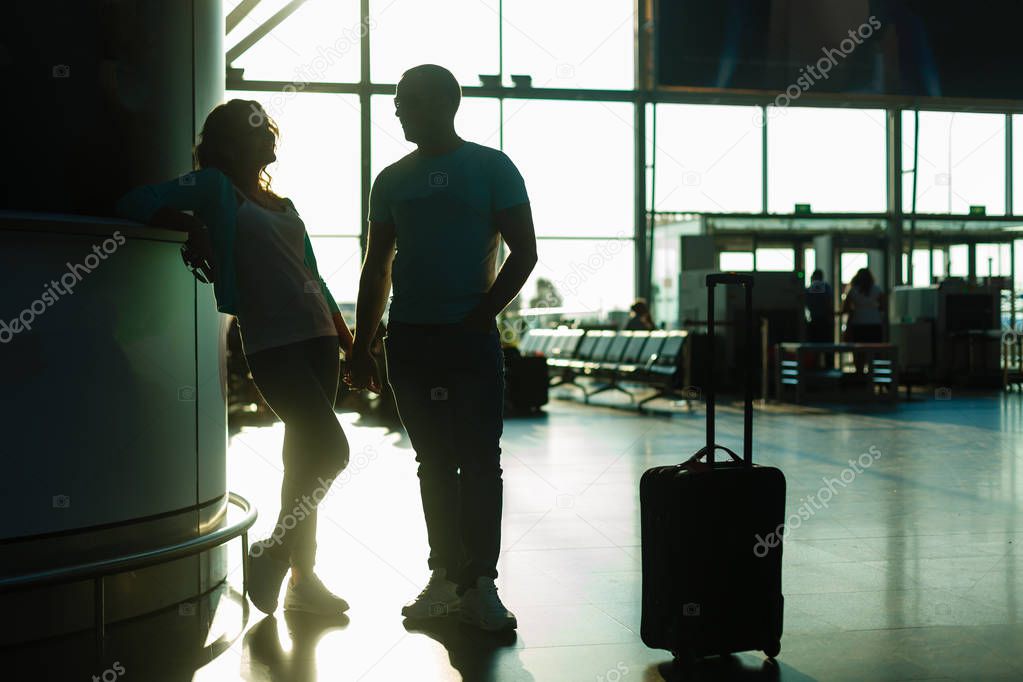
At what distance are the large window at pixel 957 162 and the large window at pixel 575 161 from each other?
4665 millimetres

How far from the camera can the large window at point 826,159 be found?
52.9 ft

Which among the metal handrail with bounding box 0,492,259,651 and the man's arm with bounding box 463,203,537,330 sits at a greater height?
the man's arm with bounding box 463,203,537,330

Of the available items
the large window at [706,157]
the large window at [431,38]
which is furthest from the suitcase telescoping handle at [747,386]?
the large window at [706,157]

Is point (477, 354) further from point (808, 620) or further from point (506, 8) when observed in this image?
point (506, 8)

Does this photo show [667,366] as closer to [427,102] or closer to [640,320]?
[640,320]

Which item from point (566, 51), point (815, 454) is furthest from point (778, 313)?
point (815, 454)

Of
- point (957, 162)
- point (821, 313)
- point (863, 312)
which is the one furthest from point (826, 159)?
point (863, 312)

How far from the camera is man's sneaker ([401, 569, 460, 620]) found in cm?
294

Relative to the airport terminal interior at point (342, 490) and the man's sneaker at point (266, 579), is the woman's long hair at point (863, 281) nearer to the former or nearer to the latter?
the airport terminal interior at point (342, 490)

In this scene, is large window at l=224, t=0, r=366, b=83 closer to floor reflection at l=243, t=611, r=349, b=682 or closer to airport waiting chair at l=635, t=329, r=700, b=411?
airport waiting chair at l=635, t=329, r=700, b=411

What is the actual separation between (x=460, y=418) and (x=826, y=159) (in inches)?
587

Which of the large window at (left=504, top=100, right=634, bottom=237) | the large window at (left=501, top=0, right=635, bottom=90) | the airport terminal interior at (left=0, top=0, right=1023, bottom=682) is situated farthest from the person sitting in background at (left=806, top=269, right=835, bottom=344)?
the airport terminal interior at (left=0, top=0, right=1023, bottom=682)

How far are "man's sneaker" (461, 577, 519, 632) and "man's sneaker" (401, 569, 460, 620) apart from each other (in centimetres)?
9

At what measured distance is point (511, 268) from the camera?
2822mm
